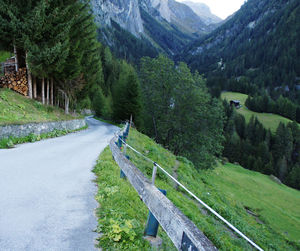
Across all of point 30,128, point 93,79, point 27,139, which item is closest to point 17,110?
point 30,128

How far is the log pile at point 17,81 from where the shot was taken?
20188 mm

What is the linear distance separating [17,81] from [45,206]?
797 inches

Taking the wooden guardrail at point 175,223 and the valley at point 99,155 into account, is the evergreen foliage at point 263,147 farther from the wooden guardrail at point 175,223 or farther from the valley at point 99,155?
the wooden guardrail at point 175,223

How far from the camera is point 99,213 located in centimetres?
490

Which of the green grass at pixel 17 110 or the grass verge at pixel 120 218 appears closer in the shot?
the grass verge at pixel 120 218

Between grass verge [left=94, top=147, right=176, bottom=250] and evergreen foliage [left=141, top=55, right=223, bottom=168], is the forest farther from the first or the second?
grass verge [left=94, top=147, right=176, bottom=250]

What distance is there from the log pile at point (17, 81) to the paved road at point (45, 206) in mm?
14226

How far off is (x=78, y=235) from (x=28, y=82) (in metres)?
21.4

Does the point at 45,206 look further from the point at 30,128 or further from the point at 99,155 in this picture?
the point at 30,128

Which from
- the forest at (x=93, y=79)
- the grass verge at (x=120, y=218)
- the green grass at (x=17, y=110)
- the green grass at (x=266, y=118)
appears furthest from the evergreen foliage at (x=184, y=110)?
the green grass at (x=266, y=118)

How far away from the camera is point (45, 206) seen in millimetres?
4949

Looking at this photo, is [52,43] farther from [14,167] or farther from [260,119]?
[260,119]

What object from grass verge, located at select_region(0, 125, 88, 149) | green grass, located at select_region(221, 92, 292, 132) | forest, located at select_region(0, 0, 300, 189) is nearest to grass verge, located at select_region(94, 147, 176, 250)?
grass verge, located at select_region(0, 125, 88, 149)

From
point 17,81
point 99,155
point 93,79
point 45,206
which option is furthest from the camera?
point 93,79
